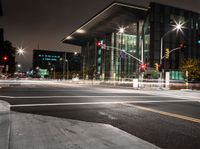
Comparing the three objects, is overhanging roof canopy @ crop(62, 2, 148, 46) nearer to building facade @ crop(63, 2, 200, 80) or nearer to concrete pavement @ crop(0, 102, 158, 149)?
building facade @ crop(63, 2, 200, 80)

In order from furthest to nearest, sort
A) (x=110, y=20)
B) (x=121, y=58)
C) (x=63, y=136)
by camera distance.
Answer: (x=121, y=58)
(x=110, y=20)
(x=63, y=136)

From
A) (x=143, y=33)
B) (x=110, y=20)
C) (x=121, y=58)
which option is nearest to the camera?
(x=143, y=33)

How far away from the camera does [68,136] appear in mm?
5867

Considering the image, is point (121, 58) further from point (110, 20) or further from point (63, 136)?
point (63, 136)

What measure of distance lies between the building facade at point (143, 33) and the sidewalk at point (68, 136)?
44559mm

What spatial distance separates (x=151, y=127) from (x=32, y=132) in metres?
3.67

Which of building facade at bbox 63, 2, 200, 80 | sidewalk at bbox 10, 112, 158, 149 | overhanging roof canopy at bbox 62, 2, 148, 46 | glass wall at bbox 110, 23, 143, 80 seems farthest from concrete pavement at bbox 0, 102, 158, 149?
glass wall at bbox 110, 23, 143, 80

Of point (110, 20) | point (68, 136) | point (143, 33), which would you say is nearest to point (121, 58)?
point (143, 33)

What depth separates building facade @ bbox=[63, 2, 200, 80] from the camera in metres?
59.9

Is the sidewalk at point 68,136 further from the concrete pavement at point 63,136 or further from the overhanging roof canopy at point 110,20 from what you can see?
the overhanging roof canopy at point 110,20

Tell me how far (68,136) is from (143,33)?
60.7 m

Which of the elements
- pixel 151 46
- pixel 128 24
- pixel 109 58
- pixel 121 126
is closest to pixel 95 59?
pixel 109 58

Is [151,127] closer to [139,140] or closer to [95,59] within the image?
[139,140]

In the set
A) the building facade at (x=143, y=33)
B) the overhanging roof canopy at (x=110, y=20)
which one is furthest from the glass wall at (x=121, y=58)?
the overhanging roof canopy at (x=110, y=20)
